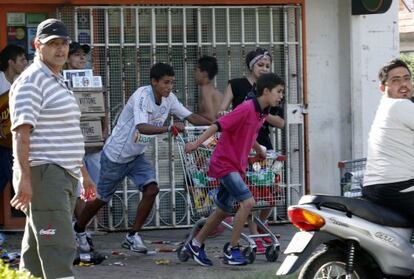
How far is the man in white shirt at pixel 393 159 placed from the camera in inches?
293

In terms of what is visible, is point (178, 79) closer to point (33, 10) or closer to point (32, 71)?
point (33, 10)

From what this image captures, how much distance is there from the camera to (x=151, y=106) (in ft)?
32.3

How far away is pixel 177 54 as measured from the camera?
11719 mm

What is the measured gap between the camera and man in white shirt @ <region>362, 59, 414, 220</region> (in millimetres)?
7449

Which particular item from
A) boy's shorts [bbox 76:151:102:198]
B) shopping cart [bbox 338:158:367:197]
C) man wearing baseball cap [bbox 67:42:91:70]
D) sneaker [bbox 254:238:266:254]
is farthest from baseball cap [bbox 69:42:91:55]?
shopping cart [bbox 338:158:367:197]

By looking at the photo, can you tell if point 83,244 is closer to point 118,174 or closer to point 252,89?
point 118,174

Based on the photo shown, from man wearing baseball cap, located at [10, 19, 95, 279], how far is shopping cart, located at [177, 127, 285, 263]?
2781mm

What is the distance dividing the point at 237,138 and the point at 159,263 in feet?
4.57

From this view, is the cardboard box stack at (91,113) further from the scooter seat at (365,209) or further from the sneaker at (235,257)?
the scooter seat at (365,209)

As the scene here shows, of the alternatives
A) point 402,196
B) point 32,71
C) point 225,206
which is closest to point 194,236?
point 225,206

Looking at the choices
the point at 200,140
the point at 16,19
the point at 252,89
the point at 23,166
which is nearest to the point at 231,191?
the point at 200,140

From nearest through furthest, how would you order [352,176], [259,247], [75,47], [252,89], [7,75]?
[352,176] → [259,247] → [75,47] → [7,75] → [252,89]

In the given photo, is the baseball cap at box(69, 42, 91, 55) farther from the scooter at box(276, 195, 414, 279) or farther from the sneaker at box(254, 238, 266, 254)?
the scooter at box(276, 195, 414, 279)

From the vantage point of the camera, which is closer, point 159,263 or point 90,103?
point 159,263
